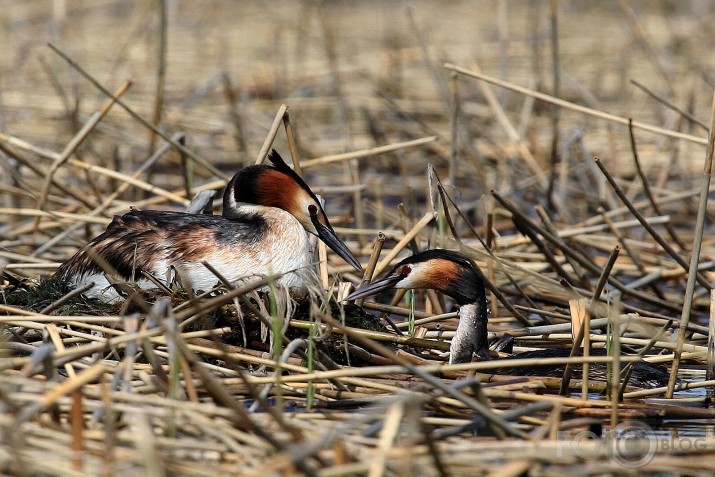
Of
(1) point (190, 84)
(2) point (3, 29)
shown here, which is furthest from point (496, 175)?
(2) point (3, 29)

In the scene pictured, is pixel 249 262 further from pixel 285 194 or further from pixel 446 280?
pixel 446 280

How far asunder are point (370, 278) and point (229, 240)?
678mm

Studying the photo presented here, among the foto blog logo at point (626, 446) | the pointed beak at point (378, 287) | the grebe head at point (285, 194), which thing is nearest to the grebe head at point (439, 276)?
Result: the pointed beak at point (378, 287)

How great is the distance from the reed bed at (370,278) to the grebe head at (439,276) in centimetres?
9

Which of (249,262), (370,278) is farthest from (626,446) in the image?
(249,262)

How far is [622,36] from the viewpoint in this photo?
13.5 m

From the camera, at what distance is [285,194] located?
5.24 meters

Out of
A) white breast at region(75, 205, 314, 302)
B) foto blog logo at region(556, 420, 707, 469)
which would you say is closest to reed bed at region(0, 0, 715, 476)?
foto blog logo at region(556, 420, 707, 469)

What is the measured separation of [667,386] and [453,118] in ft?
8.09

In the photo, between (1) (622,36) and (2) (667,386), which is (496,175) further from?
(1) (622,36)

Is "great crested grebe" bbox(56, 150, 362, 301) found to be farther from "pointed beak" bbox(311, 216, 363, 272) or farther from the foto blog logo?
the foto blog logo

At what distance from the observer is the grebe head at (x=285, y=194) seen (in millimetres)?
5219

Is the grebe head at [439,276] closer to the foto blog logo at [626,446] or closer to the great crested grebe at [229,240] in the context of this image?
the great crested grebe at [229,240]

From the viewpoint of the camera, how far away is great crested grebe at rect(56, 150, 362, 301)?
491 centimetres
